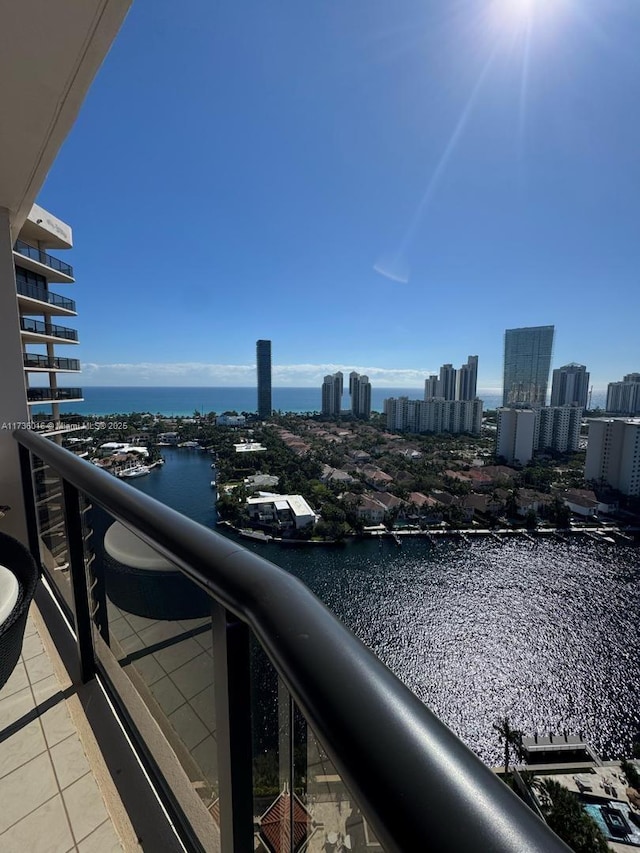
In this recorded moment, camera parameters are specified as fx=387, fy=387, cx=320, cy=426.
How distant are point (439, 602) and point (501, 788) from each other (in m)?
14.5

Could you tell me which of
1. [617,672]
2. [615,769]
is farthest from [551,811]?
[617,672]

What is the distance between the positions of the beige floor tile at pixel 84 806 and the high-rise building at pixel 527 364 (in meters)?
45.3

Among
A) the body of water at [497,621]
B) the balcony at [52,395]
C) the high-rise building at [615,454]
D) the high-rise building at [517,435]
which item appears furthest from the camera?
the high-rise building at [517,435]

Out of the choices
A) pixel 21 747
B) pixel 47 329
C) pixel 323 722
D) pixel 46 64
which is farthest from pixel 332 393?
pixel 323 722

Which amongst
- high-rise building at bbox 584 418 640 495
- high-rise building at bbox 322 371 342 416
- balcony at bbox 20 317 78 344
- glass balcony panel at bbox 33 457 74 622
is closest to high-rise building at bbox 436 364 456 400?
high-rise building at bbox 322 371 342 416

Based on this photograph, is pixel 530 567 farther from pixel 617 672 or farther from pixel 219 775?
pixel 219 775

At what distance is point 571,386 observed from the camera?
38.5 m

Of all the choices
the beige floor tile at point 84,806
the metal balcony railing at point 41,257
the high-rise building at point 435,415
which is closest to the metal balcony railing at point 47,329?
the metal balcony railing at point 41,257

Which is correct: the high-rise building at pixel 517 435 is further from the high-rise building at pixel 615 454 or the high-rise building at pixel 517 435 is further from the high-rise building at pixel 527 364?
the high-rise building at pixel 527 364

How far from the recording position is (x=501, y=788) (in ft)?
0.67

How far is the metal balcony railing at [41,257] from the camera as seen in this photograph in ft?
20.7

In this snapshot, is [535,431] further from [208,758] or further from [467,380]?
[208,758]

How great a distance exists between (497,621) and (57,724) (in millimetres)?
14085

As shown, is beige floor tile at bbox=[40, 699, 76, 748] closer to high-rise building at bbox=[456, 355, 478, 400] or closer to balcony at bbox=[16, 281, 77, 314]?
balcony at bbox=[16, 281, 77, 314]
